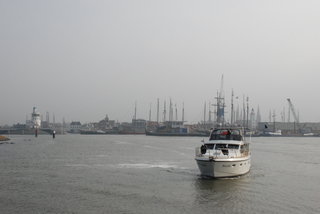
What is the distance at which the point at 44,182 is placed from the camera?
38.3 metres

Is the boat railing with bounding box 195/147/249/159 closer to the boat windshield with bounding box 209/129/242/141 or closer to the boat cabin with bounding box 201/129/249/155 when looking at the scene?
the boat cabin with bounding box 201/129/249/155

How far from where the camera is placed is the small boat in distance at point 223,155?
38281 millimetres

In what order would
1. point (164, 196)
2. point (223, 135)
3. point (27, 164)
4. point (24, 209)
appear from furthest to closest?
point (27, 164), point (223, 135), point (164, 196), point (24, 209)

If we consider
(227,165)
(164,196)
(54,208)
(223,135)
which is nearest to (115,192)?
(164,196)

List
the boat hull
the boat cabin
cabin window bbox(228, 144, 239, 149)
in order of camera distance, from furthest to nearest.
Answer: cabin window bbox(228, 144, 239, 149) < the boat cabin < the boat hull

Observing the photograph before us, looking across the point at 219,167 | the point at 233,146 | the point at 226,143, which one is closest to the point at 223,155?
the point at 219,167

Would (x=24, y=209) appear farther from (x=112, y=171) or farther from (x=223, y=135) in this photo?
(x=223, y=135)

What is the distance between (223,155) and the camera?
39.3m

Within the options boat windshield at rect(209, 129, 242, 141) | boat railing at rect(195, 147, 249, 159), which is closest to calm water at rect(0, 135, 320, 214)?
boat railing at rect(195, 147, 249, 159)

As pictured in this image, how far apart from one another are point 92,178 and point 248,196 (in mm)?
16178

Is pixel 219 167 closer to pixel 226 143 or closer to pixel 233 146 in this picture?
pixel 226 143

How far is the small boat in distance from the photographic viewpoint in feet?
126

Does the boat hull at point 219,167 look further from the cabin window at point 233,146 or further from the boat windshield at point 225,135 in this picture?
the boat windshield at point 225,135

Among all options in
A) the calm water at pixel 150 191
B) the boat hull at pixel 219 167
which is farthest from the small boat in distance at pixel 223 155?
the calm water at pixel 150 191
